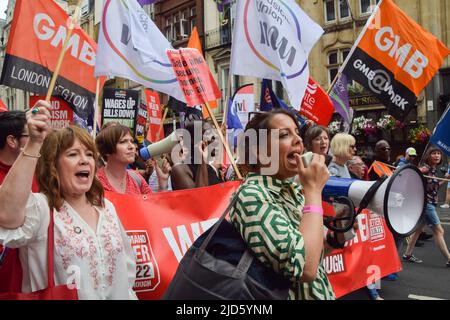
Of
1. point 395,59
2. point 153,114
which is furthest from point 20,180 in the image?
point 153,114

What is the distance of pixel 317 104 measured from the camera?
594 centimetres

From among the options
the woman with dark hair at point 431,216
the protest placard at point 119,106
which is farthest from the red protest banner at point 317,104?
the protest placard at point 119,106

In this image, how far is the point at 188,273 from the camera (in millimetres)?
1557

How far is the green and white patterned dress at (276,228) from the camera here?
1.49 metres

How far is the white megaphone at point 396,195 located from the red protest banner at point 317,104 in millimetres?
3991

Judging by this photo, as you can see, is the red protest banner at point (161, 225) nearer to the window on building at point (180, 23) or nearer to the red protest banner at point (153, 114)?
the red protest banner at point (153, 114)

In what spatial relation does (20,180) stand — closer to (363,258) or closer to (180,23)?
(363,258)

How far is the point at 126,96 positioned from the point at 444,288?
534 centimetres

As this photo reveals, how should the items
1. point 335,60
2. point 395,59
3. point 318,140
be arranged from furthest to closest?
point 335,60
point 395,59
point 318,140

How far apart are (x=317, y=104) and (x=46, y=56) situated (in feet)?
11.3

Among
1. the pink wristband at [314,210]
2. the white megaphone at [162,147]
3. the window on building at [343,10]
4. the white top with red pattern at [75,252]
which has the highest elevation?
the window on building at [343,10]

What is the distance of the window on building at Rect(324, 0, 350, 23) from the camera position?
18.9m
